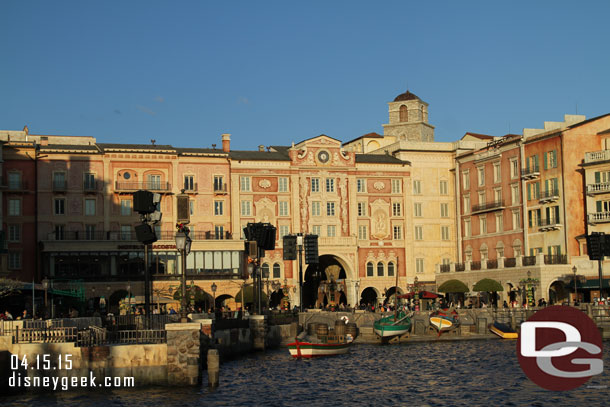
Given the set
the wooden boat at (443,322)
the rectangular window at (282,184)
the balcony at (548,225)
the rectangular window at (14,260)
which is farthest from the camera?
the rectangular window at (282,184)

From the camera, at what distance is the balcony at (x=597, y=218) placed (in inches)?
3080

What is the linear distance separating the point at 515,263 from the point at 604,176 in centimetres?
1172

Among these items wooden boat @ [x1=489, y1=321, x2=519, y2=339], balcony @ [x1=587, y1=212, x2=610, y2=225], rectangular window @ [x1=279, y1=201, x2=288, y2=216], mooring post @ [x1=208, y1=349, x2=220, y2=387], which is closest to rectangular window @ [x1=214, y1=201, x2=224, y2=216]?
rectangular window @ [x1=279, y1=201, x2=288, y2=216]

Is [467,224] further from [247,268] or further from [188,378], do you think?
[188,378]

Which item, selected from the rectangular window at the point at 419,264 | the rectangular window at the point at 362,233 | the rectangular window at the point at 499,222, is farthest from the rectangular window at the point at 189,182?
the rectangular window at the point at 499,222

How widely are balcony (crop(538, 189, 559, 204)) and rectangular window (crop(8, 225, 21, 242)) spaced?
159 feet

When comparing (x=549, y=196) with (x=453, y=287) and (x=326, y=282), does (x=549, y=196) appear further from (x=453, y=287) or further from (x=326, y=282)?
(x=326, y=282)

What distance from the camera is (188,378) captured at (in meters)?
36.7

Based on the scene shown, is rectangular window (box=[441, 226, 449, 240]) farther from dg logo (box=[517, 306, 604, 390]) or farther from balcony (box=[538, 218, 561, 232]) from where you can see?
dg logo (box=[517, 306, 604, 390])

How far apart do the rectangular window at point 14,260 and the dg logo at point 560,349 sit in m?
45.7

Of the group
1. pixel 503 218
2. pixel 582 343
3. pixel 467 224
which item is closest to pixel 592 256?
pixel 582 343

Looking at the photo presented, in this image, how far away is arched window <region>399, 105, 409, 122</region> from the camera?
116 metres

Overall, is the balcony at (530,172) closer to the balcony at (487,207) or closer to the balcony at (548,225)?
the balcony at (548,225)

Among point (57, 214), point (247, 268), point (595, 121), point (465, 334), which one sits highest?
point (595, 121)
